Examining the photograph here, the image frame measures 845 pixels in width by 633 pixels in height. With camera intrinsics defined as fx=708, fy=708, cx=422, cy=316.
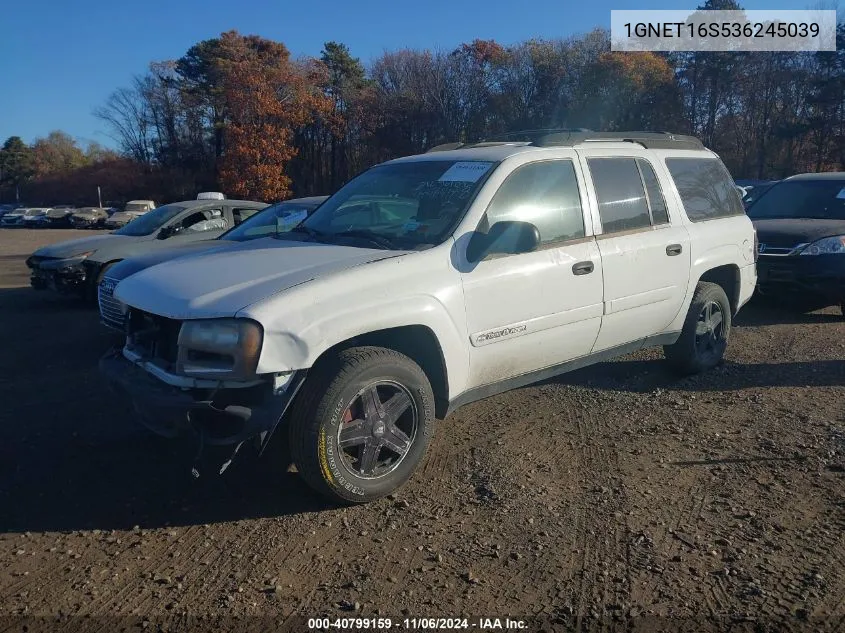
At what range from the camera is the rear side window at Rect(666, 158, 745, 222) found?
220 inches

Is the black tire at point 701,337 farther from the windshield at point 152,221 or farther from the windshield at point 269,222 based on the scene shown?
the windshield at point 152,221

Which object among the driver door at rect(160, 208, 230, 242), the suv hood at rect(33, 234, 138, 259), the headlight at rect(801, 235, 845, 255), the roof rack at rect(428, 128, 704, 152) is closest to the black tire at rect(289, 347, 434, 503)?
the roof rack at rect(428, 128, 704, 152)

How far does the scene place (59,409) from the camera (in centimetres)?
517

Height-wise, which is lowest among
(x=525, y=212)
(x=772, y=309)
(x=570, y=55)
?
(x=772, y=309)

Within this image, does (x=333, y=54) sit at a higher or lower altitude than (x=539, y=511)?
higher

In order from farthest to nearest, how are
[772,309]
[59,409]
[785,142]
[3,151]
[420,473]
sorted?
[3,151], [785,142], [772,309], [59,409], [420,473]

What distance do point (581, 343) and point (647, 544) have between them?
1650mm

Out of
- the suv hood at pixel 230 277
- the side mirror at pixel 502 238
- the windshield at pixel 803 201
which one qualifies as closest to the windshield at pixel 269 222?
the suv hood at pixel 230 277

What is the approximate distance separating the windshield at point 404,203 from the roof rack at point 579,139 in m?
0.68

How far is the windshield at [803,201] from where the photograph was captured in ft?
30.0

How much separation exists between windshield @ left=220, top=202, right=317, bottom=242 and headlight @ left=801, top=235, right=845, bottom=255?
5.88 meters

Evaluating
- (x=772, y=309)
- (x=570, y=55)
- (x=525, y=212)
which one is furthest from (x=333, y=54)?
(x=525, y=212)

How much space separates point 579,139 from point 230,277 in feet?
8.71

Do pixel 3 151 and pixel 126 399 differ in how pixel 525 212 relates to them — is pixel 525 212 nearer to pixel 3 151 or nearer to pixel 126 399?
pixel 126 399
